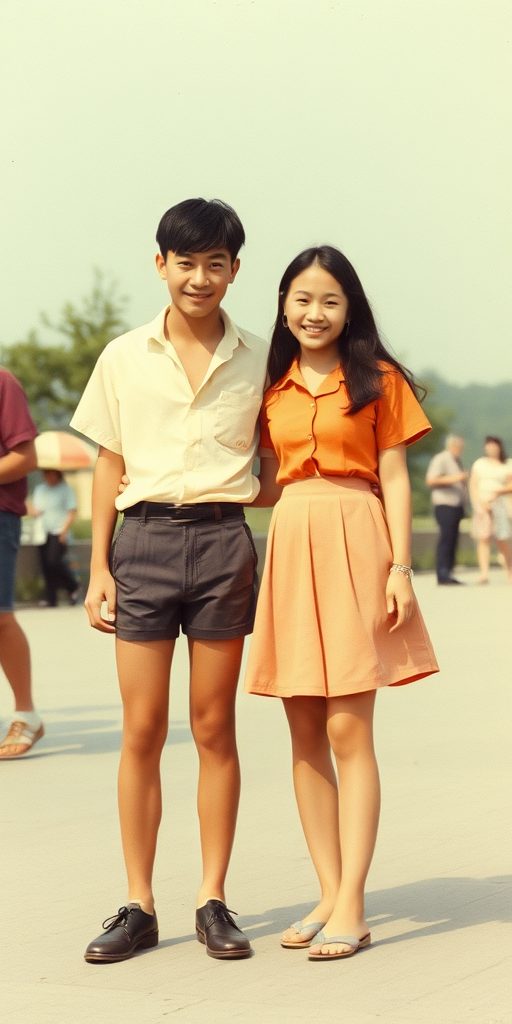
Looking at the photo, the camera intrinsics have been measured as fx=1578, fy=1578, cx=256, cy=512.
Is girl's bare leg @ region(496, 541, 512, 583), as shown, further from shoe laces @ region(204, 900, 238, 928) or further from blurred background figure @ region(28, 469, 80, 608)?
shoe laces @ region(204, 900, 238, 928)

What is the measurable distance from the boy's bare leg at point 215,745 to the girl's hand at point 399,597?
45 centimetres

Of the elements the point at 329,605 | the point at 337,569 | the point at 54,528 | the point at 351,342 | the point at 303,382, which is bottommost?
the point at 54,528

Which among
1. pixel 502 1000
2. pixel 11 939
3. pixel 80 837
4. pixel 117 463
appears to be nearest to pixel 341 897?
pixel 502 1000

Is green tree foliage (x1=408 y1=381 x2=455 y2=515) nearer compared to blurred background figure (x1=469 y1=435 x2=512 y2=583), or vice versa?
blurred background figure (x1=469 y1=435 x2=512 y2=583)

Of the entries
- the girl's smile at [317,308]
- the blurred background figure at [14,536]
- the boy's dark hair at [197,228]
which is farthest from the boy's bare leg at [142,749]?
the blurred background figure at [14,536]

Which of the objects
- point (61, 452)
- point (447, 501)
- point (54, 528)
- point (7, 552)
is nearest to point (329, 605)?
point (7, 552)

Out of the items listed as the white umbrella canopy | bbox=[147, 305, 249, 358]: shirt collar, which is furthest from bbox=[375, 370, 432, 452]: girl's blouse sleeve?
the white umbrella canopy

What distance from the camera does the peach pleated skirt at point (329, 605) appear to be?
4.42m

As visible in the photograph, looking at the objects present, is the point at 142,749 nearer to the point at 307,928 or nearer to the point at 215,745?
the point at 215,745

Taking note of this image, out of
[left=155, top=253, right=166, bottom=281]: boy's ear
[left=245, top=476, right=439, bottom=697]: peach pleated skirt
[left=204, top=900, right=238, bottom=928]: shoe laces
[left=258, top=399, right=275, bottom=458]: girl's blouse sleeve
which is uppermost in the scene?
[left=155, top=253, right=166, bottom=281]: boy's ear

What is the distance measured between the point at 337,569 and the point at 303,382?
55cm

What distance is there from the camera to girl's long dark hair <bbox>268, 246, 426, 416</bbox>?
4477mm

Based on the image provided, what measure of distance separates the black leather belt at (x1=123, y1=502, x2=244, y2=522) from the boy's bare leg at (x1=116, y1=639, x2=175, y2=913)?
36cm

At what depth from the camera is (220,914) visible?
14.6 ft
